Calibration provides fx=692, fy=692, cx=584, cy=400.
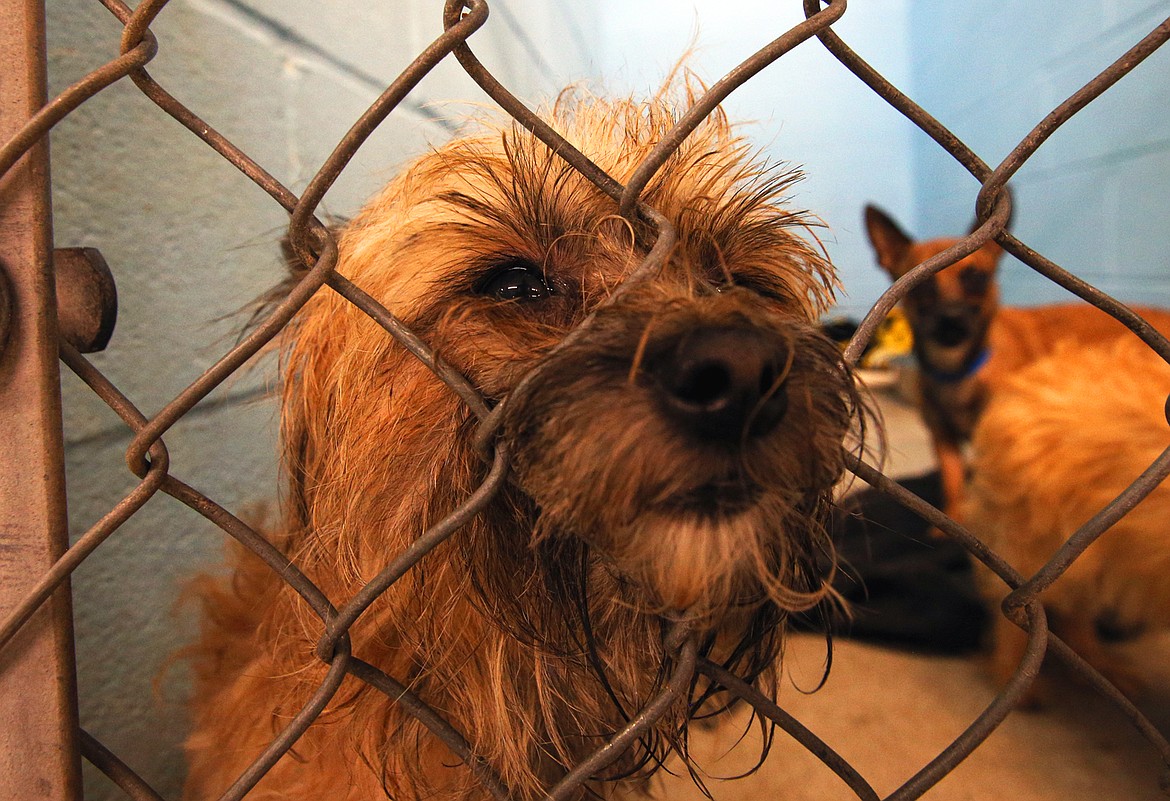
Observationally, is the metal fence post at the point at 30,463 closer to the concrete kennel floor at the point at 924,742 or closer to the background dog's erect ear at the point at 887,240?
the concrete kennel floor at the point at 924,742

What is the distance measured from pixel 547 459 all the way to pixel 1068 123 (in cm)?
403

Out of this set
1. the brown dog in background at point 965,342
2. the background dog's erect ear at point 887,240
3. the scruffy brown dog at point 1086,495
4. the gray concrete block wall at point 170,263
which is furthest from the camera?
the background dog's erect ear at point 887,240

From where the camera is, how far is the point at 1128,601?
1.38 m

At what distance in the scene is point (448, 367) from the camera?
609 millimetres

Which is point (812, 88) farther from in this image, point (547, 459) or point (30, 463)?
point (30, 463)

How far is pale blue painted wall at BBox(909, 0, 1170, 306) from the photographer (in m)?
2.76

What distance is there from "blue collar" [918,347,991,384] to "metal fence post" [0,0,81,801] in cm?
370

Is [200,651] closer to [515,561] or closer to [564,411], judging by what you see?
[515,561]

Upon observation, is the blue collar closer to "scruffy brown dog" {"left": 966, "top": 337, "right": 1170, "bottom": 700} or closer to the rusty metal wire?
"scruffy brown dog" {"left": 966, "top": 337, "right": 1170, "bottom": 700}

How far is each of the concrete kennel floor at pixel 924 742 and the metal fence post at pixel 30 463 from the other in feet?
3.20

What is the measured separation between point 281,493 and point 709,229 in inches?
30.9

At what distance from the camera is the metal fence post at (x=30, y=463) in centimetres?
61

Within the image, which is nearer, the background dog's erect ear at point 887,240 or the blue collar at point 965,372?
the blue collar at point 965,372

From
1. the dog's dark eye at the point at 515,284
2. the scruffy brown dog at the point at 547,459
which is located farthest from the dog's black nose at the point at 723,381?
the dog's dark eye at the point at 515,284
